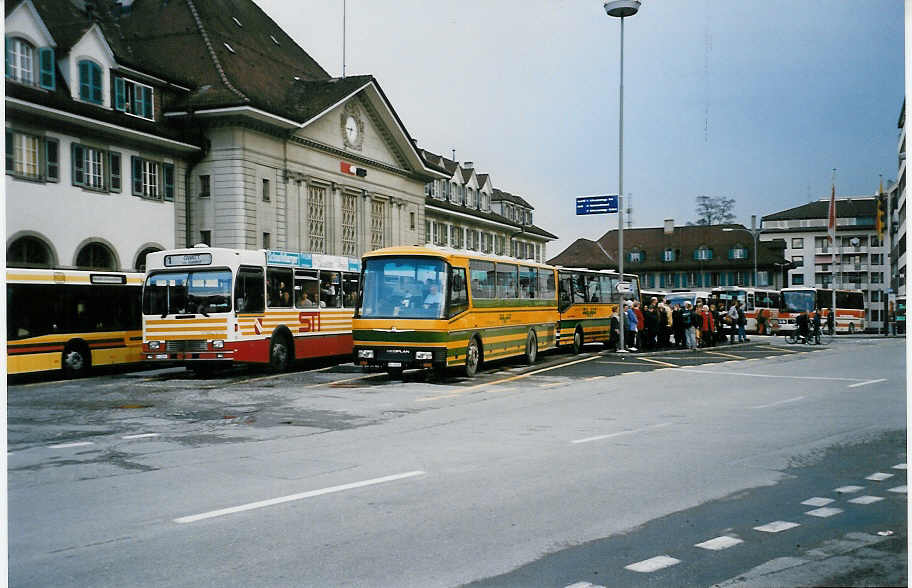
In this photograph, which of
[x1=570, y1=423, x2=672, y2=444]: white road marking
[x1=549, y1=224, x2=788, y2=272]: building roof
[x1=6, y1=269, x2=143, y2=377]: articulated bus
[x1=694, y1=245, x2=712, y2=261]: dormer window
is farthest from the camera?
[x1=694, y1=245, x2=712, y2=261]: dormer window

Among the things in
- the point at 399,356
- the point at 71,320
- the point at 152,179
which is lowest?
the point at 399,356

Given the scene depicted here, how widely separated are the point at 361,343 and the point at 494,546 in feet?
49.0

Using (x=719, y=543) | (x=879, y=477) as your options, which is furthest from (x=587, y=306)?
(x=719, y=543)

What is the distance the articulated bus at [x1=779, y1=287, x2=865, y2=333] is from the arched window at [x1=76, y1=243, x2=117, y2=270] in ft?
121

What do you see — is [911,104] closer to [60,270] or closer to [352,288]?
[60,270]

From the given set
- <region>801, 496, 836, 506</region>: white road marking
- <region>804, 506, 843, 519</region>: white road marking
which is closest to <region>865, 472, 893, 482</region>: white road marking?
<region>801, 496, 836, 506</region>: white road marking

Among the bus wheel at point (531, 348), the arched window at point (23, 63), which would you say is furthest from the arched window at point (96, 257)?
the bus wheel at point (531, 348)

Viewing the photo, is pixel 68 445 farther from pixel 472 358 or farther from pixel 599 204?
pixel 599 204

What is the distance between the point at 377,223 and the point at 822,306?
85.2 feet

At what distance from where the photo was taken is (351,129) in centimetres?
4694

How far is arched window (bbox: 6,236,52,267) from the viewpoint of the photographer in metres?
26.6

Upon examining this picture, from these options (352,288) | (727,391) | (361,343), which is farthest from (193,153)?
(727,391)

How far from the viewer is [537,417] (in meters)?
14.1

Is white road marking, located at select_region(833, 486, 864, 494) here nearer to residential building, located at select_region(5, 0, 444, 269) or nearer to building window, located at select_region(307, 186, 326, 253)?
residential building, located at select_region(5, 0, 444, 269)
